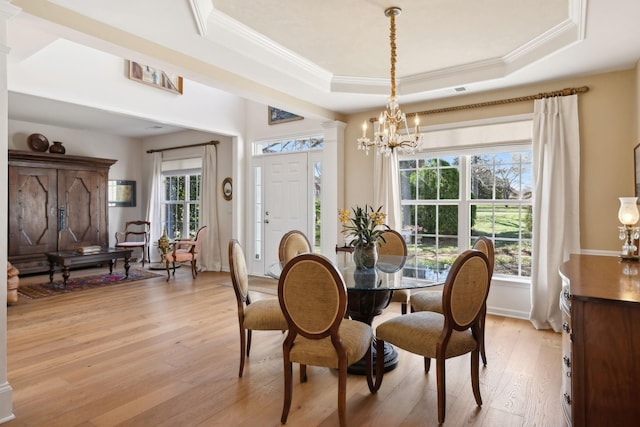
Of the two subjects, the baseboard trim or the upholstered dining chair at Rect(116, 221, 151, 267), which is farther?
the upholstered dining chair at Rect(116, 221, 151, 267)

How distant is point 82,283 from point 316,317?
5253mm

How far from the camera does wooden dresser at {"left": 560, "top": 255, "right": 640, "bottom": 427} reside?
1.57 metres

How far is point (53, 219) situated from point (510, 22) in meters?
7.66

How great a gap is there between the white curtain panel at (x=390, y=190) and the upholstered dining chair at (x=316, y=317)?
276 cm

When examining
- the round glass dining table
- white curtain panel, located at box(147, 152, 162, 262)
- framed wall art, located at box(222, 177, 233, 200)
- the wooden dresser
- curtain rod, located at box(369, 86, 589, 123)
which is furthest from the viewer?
white curtain panel, located at box(147, 152, 162, 262)

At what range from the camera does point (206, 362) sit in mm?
2955

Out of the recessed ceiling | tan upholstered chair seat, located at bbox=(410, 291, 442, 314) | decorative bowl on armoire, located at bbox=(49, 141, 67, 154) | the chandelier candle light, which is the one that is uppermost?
the recessed ceiling

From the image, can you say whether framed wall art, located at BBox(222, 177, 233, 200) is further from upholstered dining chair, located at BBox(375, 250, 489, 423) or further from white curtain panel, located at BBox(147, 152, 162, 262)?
upholstered dining chair, located at BBox(375, 250, 489, 423)

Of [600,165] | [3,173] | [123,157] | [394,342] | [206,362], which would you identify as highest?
[123,157]

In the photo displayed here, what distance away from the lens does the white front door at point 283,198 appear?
19.6 feet

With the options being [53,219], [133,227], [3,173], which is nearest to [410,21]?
[3,173]

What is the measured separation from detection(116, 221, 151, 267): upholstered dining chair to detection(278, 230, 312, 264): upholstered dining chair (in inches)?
206

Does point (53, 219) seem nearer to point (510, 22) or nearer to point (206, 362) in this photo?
point (206, 362)

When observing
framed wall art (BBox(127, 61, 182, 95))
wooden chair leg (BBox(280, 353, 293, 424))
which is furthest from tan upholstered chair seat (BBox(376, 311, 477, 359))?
framed wall art (BBox(127, 61, 182, 95))
